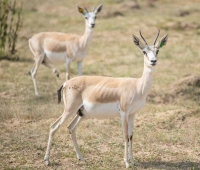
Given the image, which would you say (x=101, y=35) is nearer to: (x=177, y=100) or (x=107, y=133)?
(x=177, y=100)

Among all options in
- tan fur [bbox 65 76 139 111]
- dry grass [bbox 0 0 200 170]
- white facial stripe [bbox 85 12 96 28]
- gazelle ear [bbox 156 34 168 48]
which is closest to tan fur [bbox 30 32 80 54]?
white facial stripe [bbox 85 12 96 28]

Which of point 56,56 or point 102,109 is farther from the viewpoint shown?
point 56,56

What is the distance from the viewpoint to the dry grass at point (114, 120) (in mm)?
6898

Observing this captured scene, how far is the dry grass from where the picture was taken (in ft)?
22.6

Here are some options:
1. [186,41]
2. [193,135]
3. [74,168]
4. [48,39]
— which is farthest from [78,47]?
[186,41]

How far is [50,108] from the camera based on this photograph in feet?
30.7

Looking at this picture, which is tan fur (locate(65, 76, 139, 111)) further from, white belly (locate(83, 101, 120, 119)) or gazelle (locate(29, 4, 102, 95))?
gazelle (locate(29, 4, 102, 95))

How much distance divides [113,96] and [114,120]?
2426 mm

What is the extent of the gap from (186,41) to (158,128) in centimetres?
836

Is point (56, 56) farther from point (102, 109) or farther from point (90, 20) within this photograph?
point (102, 109)

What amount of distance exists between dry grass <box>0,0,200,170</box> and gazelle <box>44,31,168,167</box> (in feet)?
1.89

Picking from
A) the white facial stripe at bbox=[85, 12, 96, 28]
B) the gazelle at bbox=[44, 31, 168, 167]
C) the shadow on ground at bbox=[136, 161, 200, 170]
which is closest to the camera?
the gazelle at bbox=[44, 31, 168, 167]

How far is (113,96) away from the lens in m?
6.39

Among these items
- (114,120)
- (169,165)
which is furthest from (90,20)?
(169,165)
